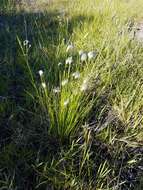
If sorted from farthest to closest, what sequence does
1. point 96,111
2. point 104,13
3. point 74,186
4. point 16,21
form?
point 16,21, point 104,13, point 96,111, point 74,186

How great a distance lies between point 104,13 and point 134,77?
3.60 ft

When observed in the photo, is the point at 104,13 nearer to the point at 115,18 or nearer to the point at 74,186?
the point at 115,18

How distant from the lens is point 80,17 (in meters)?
3.95

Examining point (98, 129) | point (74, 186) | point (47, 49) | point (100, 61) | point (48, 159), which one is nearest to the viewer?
point (74, 186)

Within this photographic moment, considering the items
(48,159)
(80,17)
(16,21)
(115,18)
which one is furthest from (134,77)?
(16,21)

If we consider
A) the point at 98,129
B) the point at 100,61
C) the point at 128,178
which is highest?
the point at 100,61

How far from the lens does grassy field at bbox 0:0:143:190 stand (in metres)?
1.99

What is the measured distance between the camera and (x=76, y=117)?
2.10 metres

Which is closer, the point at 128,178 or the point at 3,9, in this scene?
the point at 128,178

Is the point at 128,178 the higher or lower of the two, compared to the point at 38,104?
lower

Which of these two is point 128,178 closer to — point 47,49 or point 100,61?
point 100,61

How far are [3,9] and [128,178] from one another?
272cm

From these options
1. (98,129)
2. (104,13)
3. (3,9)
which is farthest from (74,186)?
(3,9)

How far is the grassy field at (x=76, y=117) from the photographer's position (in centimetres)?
199
